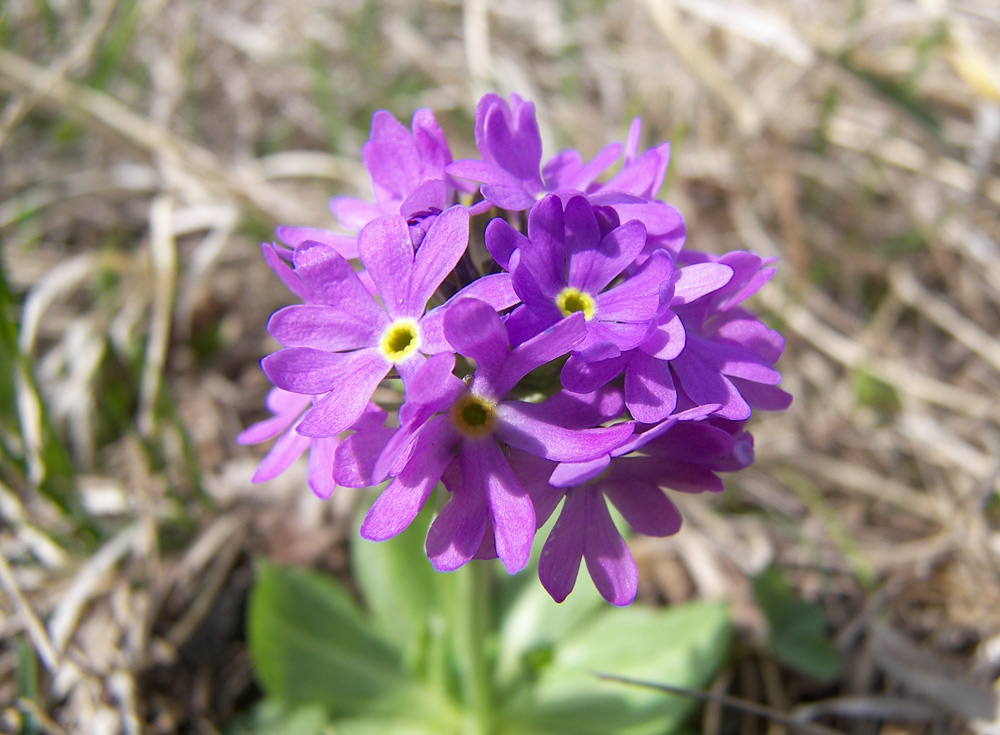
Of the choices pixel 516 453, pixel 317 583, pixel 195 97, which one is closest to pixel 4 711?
pixel 317 583

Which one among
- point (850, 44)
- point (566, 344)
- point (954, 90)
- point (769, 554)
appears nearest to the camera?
point (566, 344)

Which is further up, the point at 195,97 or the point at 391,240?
the point at 391,240

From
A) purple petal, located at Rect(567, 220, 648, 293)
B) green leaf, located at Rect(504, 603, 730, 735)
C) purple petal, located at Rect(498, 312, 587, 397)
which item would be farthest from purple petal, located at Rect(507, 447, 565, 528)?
green leaf, located at Rect(504, 603, 730, 735)

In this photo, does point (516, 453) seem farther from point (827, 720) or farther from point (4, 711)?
point (4, 711)

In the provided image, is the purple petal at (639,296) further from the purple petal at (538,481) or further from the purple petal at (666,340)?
the purple petal at (538,481)

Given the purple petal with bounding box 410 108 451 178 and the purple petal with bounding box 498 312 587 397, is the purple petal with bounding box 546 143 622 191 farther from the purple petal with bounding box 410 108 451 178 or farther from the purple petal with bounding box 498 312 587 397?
the purple petal with bounding box 498 312 587 397

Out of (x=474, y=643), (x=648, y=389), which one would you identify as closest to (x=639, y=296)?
(x=648, y=389)
